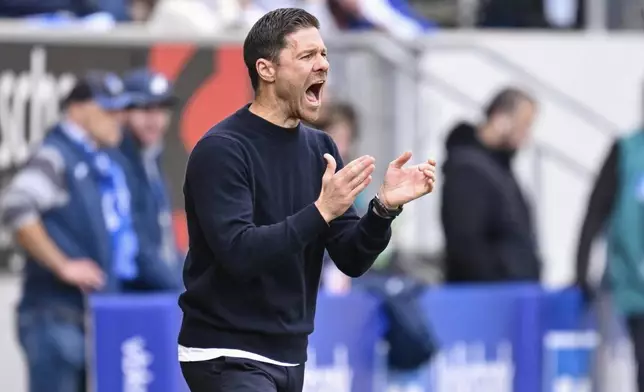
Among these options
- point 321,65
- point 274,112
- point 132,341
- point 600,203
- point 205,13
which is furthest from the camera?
point 205,13

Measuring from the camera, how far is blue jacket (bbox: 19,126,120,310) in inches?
300

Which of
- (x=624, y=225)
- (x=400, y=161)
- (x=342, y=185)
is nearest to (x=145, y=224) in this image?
(x=624, y=225)

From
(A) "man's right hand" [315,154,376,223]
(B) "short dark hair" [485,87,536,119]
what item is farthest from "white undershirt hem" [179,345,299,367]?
(B) "short dark hair" [485,87,536,119]

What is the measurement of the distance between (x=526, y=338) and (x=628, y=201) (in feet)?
3.60

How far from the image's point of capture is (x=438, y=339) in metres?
8.55

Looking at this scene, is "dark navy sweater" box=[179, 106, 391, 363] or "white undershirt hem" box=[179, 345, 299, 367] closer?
"dark navy sweater" box=[179, 106, 391, 363]

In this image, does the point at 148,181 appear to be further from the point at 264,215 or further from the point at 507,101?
the point at 264,215

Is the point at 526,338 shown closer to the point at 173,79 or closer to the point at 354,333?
the point at 354,333

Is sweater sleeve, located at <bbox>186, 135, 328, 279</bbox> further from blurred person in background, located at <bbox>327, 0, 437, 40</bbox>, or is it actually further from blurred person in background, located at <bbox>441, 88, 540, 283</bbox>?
blurred person in background, located at <bbox>327, 0, 437, 40</bbox>

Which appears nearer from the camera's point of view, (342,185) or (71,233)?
(342,185)

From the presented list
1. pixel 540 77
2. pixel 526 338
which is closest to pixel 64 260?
pixel 526 338

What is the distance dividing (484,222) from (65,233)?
7.89 ft

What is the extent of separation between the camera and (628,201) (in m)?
8.23

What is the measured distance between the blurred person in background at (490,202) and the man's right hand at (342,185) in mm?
4036
